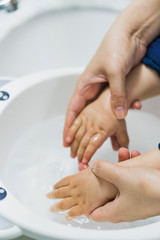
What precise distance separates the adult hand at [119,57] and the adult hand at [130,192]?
208mm

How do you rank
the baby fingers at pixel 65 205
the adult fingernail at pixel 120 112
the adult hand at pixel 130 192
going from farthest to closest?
the adult fingernail at pixel 120 112 → the baby fingers at pixel 65 205 → the adult hand at pixel 130 192

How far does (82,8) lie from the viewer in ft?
3.60

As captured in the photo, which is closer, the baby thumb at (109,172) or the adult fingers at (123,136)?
the baby thumb at (109,172)

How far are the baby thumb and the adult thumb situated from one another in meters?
0.18

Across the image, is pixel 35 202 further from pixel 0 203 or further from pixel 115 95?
pixel 115 95

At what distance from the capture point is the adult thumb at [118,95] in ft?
2.41

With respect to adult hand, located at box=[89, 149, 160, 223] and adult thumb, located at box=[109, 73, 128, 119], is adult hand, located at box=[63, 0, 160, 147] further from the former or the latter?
adult hand, located at box=[89, 149, 160, 223]

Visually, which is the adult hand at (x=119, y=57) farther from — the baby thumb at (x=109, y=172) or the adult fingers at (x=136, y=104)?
the baby thumb at (x=109, y=172)

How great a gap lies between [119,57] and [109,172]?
283mm

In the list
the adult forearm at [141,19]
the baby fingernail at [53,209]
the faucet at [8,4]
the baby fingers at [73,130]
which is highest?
the faucet at [8,4]

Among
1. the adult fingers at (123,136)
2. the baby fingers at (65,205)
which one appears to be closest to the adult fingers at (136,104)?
the adult fingers at (123,136)

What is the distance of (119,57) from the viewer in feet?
2.46

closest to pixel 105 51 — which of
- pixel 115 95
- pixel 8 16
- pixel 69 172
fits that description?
pixel 115 95

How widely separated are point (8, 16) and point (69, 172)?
0.52m
